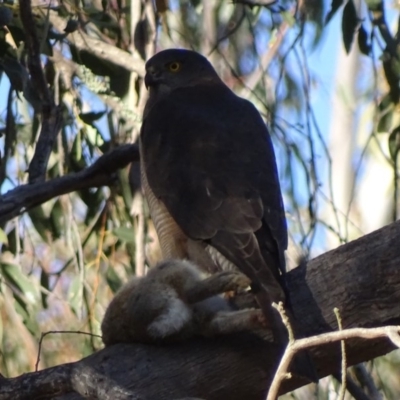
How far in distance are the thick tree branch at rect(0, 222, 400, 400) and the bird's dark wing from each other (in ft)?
0.49

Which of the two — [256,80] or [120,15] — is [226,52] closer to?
[256,80]

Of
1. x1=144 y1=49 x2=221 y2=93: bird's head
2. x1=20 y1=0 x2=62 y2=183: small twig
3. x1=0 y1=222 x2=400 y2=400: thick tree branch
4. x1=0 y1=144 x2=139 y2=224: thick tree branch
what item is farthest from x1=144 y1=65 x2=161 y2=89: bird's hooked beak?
x1=0 y1=222 x2=400 y2=400: thick tree branch

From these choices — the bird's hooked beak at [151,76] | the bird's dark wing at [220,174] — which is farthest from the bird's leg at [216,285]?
the bird's hooked beak at [151,76]

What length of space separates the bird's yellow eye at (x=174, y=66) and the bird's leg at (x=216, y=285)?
6.08 feet

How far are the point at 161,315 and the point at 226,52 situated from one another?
2936 millimetres

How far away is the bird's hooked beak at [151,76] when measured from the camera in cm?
403

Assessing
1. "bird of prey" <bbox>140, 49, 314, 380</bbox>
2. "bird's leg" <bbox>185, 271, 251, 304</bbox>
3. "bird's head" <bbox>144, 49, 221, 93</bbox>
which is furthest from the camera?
"bird's head" <bbox>144, 49, 221, 93</bbox>

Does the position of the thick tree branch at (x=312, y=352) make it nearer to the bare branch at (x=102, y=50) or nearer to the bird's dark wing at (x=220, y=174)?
the bird's dark wing at (x=220, y=174)

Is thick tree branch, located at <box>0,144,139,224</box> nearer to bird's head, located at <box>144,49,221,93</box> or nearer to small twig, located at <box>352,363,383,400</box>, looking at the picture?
bird's head, located at <box>144,49,221,93</box>

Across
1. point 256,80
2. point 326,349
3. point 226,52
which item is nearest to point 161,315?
point 326,349

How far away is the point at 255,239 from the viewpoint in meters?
3.00

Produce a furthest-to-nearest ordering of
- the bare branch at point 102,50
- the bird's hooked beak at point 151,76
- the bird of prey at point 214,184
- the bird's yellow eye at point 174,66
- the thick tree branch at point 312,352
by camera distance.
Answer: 1. the bird's yellow eye at point 174,66
2. the bird's hooked beak at point 151,76
3. the bare branch at point 102,50
4. the bird of prey at point 214,184
5. the thick tree branch at point 312,352

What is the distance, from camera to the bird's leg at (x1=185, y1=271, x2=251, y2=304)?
2479mm

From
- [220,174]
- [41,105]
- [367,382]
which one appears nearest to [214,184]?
[220,174]
